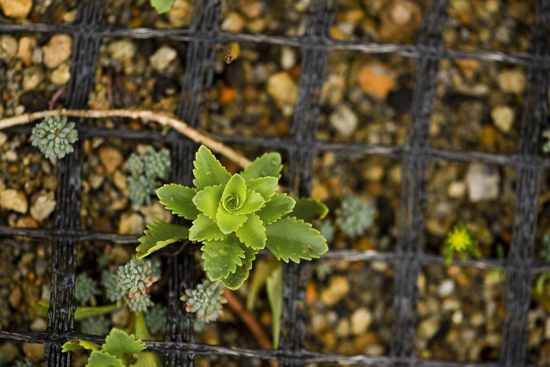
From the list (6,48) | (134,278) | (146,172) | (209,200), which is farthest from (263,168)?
(6,48)

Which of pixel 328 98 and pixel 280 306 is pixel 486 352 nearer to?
pixel 280 306

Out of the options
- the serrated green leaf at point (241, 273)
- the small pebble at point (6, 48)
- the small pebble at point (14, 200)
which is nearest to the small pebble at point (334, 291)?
the serrated green leaf at point (241, 273)

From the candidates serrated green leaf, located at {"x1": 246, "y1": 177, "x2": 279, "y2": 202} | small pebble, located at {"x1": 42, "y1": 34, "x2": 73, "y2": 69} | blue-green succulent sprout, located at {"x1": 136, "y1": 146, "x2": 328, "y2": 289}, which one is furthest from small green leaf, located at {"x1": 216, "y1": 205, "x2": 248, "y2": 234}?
small pebble, located at {"x1": 42, "y1": 34, "x2": 73, "y2": 69}

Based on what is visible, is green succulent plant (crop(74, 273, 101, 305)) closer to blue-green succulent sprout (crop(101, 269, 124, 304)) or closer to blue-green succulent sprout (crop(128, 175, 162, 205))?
blue-green succulent sprout (crop(101, 269, 124, 304))

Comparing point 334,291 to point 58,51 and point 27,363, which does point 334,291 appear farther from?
point 58,51

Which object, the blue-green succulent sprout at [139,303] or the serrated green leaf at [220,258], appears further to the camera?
the blue-green succulent sprout at [139,303]

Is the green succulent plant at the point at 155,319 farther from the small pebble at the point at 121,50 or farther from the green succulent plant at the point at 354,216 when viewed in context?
the small pebble at the point at 121,50
